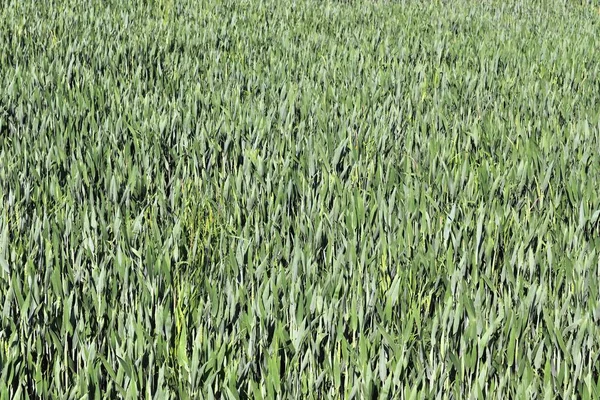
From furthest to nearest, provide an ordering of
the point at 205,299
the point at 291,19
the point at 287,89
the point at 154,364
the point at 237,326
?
1. the point at 291,19
2. the point at 287,89
3. the point at 205,299
4. the point at 237,326
5. the point at 154,364

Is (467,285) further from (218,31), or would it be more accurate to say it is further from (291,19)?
(291,19)

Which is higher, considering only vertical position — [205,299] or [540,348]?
[540,348]

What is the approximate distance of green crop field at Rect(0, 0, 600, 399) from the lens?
5.75 ft

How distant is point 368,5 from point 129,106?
5.22m

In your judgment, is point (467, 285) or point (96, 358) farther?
point (467, 285)

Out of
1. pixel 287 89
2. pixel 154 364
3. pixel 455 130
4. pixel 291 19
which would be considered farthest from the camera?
pixel 291 19

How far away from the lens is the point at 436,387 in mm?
1731

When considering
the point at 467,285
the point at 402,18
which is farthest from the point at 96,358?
the point at 402,18

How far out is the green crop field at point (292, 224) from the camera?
175 cm

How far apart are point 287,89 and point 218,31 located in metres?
2.13

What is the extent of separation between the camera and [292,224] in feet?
8.64

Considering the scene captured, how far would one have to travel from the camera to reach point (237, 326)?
1900mm

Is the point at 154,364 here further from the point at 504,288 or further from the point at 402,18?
the point at 402,18

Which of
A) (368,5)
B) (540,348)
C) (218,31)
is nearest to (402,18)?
(368,5)
